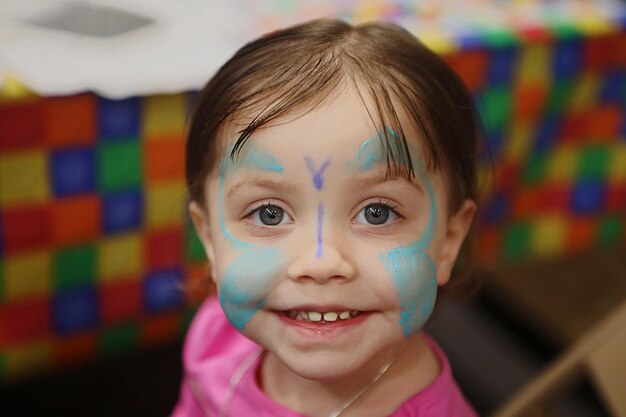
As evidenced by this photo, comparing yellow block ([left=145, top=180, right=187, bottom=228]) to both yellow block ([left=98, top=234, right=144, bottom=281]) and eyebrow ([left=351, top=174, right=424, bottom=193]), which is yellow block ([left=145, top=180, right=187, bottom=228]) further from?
eyebrow ([left=351, top=174, right=424, bottom=193])

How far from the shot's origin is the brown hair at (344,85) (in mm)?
795

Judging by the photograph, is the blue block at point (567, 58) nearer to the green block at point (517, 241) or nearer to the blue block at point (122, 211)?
the green block at point (517, 241)

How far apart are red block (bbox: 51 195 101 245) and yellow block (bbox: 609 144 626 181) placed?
0.88 metres

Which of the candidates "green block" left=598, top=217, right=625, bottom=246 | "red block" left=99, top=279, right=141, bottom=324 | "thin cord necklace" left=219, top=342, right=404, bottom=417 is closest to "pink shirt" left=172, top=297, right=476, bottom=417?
"thin cord necklace" left=219, top=342, right=404, bottom=417

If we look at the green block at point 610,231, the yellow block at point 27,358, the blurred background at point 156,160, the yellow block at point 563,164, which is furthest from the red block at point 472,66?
the yellow block at point 27,358

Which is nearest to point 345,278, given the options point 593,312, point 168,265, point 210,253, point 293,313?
point 293,313

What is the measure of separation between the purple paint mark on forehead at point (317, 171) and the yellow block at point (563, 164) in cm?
86

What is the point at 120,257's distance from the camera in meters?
1.32

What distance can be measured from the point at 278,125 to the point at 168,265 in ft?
2.03

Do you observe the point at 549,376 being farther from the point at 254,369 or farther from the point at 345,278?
the point at 345,278

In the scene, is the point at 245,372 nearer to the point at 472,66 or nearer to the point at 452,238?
the point at 452,238

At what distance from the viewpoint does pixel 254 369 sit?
101cm

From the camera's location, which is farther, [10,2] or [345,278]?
[10,2]

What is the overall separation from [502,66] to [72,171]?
0.68 m
